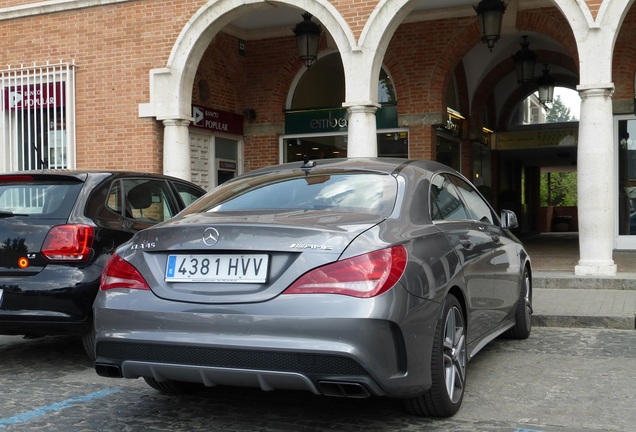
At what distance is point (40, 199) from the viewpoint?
5855mm

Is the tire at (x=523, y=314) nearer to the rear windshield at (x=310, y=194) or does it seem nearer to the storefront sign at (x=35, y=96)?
the rear windshield at (x=310, y=194)

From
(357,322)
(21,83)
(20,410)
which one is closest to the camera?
(357,322)

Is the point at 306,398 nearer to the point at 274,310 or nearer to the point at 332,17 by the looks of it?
the point at 274,310

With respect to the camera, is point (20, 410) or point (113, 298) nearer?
point (113, 298)

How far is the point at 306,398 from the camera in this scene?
4.86m

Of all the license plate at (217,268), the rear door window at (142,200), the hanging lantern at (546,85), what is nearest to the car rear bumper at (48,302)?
the rear door window at (142,200)

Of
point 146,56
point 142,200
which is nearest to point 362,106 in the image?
point 146,56

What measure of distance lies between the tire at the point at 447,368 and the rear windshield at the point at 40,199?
3039mm

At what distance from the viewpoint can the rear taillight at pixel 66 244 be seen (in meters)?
5.59

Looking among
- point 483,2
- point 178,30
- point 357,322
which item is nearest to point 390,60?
point 483,2

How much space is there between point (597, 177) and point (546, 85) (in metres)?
8.01

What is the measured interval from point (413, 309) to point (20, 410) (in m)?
2.57

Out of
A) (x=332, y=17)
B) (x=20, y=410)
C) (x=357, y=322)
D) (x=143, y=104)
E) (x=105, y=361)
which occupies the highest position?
(x=332, y=17)

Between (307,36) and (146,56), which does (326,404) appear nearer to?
(146,56)
